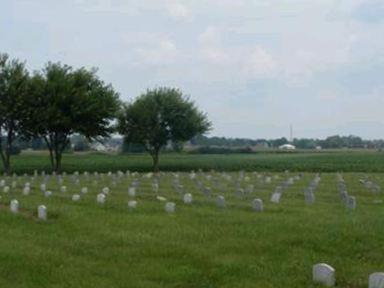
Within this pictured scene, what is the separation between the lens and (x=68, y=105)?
44.7 metres

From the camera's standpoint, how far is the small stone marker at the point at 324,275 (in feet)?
30.0

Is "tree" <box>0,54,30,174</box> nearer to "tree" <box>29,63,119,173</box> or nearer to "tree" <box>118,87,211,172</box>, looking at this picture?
"tree" <box>29,63,119,173</box>

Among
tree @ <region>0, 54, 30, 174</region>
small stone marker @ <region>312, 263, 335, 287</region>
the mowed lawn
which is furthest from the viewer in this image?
tree @ <region>0, 54, 30, 174</region>

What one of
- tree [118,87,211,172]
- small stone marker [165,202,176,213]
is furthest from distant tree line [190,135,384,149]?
small stone marker [165,202,176,213]

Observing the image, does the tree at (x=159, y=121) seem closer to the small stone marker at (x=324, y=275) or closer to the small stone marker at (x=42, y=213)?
the small stone marker at (x=42, y=213)

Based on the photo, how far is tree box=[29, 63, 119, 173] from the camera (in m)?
44.2

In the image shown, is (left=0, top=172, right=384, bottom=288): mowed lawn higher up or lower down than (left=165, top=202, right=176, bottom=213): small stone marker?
lower down

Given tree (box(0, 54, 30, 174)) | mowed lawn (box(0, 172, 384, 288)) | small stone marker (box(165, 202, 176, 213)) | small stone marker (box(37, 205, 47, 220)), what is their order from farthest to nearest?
tree (box(0, 54, 30, 174)) < small stone marker (box(165, 202, 176, 213)) < small stone marker (box(37, 205, 47, 220)) < mowed lawn (box(0, 172, 384, 288))

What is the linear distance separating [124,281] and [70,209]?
314 inches

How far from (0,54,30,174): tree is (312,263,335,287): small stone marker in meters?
35.7

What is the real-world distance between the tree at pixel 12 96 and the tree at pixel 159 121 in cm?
975

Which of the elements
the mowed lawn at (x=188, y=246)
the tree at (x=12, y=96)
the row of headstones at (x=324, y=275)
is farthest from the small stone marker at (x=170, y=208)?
the tree at (x=12, y=96)

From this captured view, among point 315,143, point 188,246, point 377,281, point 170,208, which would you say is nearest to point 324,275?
point 377,281

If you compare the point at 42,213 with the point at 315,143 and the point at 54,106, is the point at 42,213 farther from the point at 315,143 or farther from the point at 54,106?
the point at 315,143
